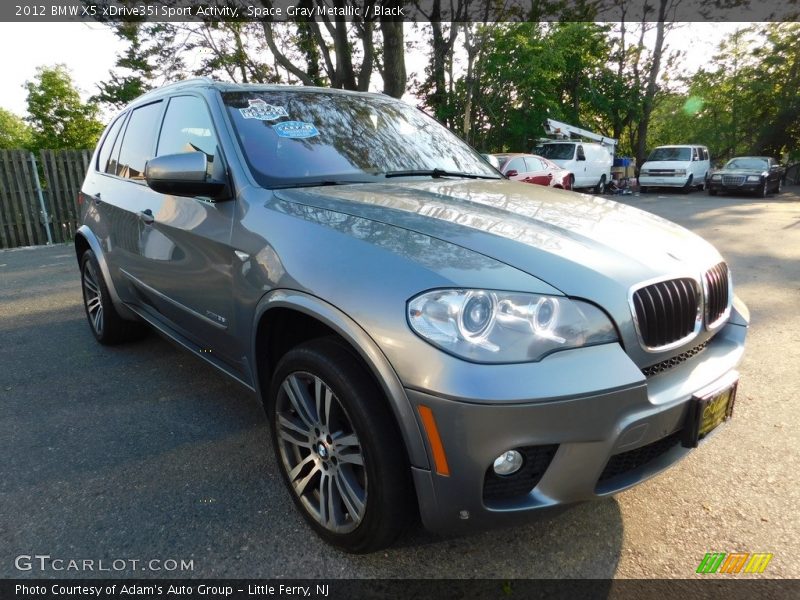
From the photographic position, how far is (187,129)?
9.33ft

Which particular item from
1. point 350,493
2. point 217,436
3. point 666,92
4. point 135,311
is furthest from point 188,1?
point 666,92

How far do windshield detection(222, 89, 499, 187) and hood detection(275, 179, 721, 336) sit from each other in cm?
19

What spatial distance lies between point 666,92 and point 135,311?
112 feet

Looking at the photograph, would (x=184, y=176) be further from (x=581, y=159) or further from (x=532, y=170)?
(x=581, y=159)

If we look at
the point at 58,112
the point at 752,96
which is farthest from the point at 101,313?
the point at 58,112

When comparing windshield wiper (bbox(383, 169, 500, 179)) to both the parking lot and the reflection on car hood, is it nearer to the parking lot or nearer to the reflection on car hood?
the reflection on car hood

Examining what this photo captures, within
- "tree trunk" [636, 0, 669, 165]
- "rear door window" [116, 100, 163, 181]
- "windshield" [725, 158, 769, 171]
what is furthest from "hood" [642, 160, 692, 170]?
"rear door window" [116, 100, 163, 181]

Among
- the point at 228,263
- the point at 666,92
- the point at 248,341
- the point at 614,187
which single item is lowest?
the point at 614,187

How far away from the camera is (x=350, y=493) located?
5.93 feet

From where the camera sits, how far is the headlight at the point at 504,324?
1.49m

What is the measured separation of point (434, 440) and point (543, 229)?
0.94 m

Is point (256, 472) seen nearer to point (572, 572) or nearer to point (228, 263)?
point (228, 263)

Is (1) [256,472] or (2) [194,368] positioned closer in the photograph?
→ (1) [256,472]

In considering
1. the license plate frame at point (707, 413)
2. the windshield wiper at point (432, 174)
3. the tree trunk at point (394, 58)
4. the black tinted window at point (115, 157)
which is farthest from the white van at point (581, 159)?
the license plate frame at point (707, 413)
